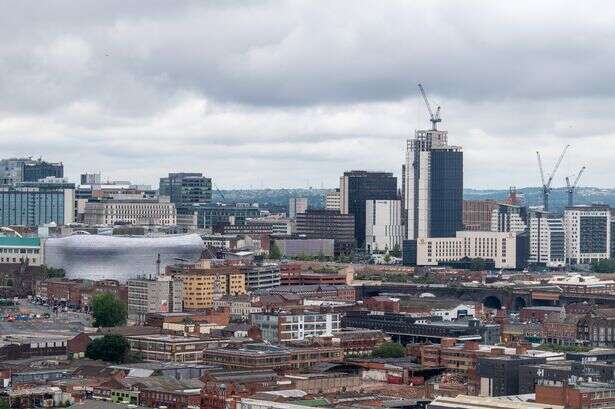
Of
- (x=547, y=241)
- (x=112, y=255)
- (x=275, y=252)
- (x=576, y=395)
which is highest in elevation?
(x=547, y=241)

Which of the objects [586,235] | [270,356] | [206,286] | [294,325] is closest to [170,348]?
[270,356]

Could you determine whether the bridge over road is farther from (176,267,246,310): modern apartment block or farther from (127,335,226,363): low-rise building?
(127,335,226,363): low-rise building

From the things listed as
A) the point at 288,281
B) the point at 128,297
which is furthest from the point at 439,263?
the point at 128,297

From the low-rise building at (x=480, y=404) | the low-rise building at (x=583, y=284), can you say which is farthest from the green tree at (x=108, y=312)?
the low-rise building at (x=480, y=404)

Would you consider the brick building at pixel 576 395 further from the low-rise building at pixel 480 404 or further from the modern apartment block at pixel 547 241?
the modern apartment block at pixel 547 241

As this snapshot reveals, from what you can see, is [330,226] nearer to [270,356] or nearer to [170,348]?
[170,348]

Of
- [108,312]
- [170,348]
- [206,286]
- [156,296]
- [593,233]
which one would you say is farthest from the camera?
[593,233]
